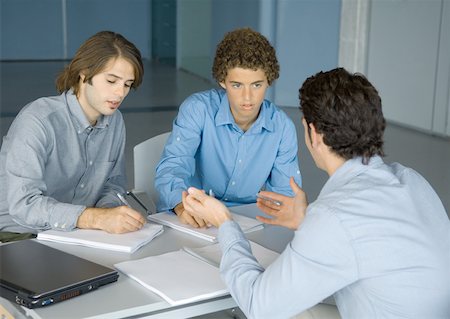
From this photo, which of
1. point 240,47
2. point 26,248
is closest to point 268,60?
point 240,47

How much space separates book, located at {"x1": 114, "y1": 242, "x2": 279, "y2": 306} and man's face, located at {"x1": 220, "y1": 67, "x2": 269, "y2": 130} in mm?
810

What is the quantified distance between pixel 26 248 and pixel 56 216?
0.75 ft

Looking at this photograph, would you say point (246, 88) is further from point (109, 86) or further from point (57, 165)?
point (57, 165)

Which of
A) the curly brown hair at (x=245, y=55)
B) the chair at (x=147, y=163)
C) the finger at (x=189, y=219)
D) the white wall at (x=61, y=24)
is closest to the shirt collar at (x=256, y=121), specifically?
the curly brown hair at (x=245, y=55)

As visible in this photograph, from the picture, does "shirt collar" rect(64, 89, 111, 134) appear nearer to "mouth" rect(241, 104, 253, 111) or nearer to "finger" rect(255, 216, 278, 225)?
"mouth" rect(241, 104, 253, 111)

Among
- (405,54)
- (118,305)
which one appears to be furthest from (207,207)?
(405,54)

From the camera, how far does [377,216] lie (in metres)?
1.67

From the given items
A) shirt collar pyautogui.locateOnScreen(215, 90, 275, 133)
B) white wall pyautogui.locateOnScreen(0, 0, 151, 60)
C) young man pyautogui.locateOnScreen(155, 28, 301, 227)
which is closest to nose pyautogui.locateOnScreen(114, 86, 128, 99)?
young man pyautogui.locateOnScreen(155, 28, 301, 227)

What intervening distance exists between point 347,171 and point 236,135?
1221 millimetres

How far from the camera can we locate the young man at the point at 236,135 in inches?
112

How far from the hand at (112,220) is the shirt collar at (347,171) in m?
0.68

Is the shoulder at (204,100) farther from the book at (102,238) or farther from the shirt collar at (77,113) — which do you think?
the book at (102,238)

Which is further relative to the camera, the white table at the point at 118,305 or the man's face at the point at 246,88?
the man's face at the point at 246,88

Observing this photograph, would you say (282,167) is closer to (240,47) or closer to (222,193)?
(222,193)
